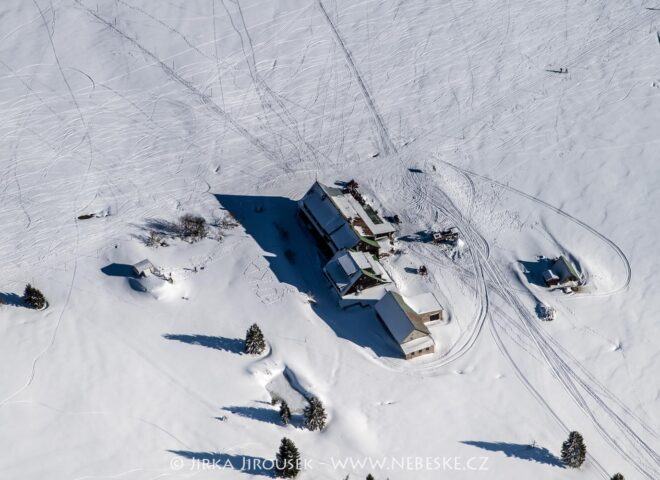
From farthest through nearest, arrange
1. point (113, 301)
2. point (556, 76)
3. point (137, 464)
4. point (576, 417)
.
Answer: point (556, 76), point (113, 301), point (576, 417), point (137, 464)

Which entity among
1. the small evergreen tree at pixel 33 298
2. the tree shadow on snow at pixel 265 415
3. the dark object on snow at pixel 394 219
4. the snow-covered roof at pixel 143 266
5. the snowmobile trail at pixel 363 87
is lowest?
the tree shadow on snow at pixel 265 415

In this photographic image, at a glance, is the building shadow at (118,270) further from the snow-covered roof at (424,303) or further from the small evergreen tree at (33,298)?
the snow-covered roof at (424,303)

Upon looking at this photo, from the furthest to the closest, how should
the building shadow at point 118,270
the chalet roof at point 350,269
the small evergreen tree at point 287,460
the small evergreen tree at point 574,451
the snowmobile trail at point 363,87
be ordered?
the snowmobile trail at point 363,87, the building shadow at point 118,270, the chalet roof at point 350,269, the small evergreen tree at point 574,451, the small evergreen tree at point 287,460

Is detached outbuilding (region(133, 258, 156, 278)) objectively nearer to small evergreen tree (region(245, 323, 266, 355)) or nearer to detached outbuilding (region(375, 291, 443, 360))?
small evergreen tree (region(245, 323, 266, 355))

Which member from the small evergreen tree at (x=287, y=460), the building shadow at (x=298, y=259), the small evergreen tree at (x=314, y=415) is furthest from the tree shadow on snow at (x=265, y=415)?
the building shadow at (x=298, y=259)

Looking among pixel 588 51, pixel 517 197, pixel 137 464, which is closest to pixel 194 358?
pixel 137 464

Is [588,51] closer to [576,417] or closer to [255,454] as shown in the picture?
[576,417]
